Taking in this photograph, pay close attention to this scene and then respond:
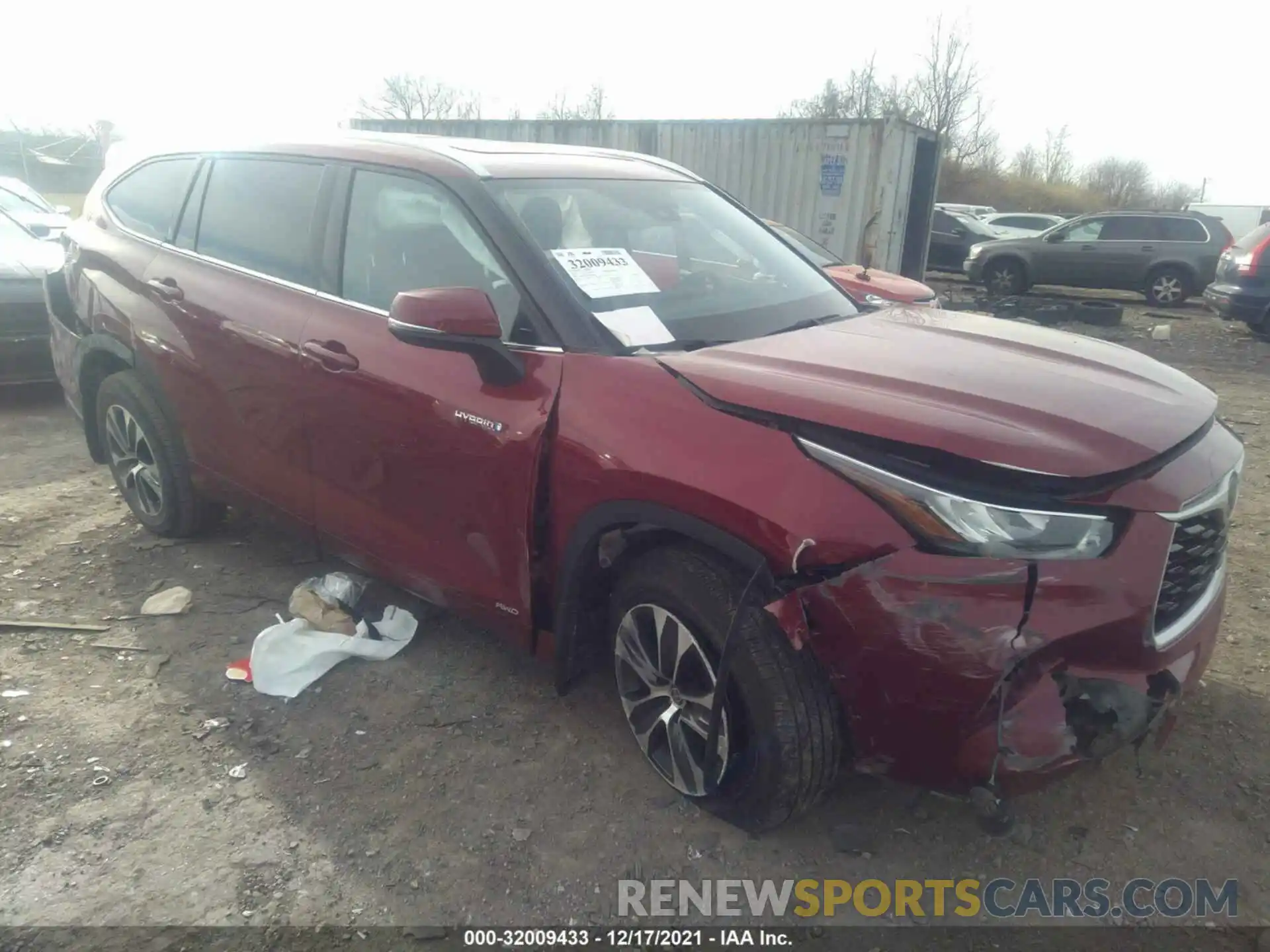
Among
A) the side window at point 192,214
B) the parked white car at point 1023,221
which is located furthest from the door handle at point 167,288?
the parked white car at point 1023,221

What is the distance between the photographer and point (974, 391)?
2203 mm

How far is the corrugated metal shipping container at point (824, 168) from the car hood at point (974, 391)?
8420 millimetres

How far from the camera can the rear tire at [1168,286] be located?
1488 centimetres

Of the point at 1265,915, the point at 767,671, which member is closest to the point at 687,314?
the point at 767,671

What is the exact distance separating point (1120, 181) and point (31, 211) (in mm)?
61731

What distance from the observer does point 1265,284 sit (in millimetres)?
10414

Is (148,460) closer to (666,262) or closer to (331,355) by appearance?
(331,355)

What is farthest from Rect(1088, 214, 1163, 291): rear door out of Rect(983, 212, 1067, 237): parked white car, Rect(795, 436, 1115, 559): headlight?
Rect(795, 436, 1115, 559): headlight

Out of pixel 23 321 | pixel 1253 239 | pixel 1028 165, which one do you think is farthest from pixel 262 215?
pixel 1028 165

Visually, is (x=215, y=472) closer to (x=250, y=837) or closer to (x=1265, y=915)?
(x=250, y=837)

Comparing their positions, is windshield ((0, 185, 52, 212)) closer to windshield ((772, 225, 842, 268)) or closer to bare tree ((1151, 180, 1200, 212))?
windshield ((772, 225, 842, 268))

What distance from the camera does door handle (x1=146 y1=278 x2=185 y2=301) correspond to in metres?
3.63

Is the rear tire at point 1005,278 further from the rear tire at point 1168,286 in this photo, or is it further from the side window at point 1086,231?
the rear tire at point 1168,286

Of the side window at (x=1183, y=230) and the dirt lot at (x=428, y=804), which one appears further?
the side window at (x=1183, y=230)
